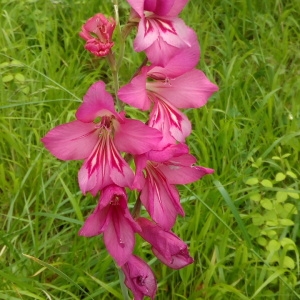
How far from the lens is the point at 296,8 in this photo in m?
3.67

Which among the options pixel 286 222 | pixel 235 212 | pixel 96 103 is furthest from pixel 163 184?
pixel 286 222

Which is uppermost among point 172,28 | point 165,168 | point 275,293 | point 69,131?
point 172,28

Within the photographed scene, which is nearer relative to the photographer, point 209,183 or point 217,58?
point 209,183

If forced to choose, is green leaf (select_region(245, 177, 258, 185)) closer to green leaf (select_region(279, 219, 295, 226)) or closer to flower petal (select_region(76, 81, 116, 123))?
green leaf (select_region(279, 219, 295, 226))

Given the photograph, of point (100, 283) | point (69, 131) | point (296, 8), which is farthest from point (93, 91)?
point (296, 8)

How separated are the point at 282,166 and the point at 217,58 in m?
0.88

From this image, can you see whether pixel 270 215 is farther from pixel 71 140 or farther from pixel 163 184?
pixel 71 140

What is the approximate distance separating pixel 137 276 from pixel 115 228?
0.55ft

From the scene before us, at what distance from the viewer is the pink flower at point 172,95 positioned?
133cm

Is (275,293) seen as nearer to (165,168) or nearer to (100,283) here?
(100,283)

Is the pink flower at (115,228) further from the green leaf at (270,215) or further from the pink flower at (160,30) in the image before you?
the green leaf at (270,215)

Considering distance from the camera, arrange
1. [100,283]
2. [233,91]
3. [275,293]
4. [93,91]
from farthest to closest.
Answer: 1. [233,91]
2. [275,293]
3. [100,283]
4. [93,91]

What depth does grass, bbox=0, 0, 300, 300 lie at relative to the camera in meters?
2.23

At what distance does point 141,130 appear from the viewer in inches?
49.8
